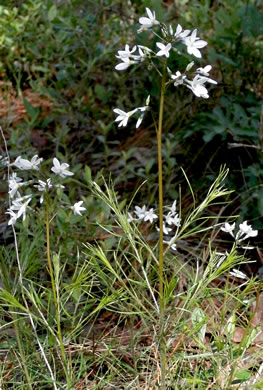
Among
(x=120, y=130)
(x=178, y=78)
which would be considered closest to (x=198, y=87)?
(x=178, y=78)

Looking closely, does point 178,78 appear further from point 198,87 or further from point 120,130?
point 120,130

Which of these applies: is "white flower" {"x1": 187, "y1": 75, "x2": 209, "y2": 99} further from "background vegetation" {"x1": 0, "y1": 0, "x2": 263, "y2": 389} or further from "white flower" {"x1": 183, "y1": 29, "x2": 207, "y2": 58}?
"background vegetation" {"x1": 0, "y1": 0, "x2": 263, "y2": 389}

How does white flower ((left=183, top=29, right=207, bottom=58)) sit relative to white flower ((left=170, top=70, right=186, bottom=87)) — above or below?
above

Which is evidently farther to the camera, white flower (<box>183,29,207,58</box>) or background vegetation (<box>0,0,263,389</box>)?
background vegetation (<box>0,0,263,389</box>)

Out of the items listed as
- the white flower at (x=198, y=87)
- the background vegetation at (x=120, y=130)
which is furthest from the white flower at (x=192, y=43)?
the background vegetation at (x=120, y=130)

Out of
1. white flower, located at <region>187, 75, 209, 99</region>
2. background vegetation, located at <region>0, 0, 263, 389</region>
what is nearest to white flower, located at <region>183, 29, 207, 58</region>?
white flower, located at <region>187, 75, 209, 99</region>

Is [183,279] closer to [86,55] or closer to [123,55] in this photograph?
[123,55]

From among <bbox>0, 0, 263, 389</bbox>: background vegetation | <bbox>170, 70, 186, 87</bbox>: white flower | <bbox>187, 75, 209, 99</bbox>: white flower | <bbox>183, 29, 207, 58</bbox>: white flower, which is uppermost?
<bbox>183, 29, 207, 58</bbox>: white flower

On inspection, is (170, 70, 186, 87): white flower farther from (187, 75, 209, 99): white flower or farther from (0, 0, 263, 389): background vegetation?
(0, 0, 263, 389): background vegetation

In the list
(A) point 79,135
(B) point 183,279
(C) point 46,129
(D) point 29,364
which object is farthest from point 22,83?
(D) point 29,364

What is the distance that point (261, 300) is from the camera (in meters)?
2.76

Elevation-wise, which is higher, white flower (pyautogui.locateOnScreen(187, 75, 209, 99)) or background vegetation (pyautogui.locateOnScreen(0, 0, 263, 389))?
white flower (pyautogui.locateOnScreen(187, 75, 209, 99))

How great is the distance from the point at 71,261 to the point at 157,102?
1.47 metres

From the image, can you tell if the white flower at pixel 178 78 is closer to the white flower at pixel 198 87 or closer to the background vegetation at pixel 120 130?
the white flower at pixel 198 87
